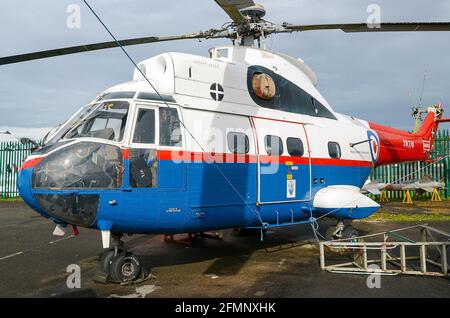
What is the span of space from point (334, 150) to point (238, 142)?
10.2ft

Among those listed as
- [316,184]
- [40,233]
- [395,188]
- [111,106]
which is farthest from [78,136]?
[395,188]

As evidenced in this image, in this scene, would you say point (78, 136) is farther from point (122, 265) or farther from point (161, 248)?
point (161, 248)

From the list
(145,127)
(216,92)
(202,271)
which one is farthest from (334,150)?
(145,127)

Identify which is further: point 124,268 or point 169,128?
point 169,128

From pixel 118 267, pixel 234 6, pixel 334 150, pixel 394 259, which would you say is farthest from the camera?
pixel 334 150

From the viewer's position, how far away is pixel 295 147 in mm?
8688

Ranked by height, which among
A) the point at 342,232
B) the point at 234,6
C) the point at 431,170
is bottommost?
the point at 342,232

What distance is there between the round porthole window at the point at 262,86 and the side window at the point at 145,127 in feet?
8.29

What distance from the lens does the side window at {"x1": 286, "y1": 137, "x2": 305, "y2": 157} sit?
28.1 ft

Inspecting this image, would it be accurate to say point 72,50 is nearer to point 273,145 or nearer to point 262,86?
point 262,86

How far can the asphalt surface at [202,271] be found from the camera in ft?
20.5

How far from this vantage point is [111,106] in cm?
671

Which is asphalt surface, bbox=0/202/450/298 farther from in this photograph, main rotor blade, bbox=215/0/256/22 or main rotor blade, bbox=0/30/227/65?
main rotor blade, bbox=215/0/256/22
